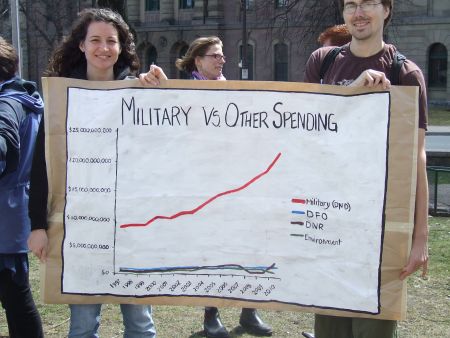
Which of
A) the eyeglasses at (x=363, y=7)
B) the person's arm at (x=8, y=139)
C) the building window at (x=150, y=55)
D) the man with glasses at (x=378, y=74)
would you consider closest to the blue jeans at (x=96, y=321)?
the person's arm at (x=8, y=139)

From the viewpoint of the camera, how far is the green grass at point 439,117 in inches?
1014

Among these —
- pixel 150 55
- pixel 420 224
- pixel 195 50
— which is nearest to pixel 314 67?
pixel 420 224

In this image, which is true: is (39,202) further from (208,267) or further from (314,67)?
(314,67)

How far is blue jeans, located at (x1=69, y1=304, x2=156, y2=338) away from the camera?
2.93 metres

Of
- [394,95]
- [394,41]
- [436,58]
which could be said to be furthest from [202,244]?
[436,58]

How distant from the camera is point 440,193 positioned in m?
9.75

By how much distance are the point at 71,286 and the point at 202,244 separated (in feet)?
2.14

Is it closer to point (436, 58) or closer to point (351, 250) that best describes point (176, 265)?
point (351, 250)

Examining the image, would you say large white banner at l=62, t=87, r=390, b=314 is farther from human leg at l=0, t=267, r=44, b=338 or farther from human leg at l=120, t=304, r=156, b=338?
human leg at l=0, t=267, r=44, b=338

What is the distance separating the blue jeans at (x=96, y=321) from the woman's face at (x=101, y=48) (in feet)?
3.65

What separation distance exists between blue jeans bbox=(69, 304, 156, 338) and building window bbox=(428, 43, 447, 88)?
3864 cm

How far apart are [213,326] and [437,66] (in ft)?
127

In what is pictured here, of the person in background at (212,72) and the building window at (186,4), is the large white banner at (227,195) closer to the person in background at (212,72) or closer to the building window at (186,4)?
the person in background at (212,72)

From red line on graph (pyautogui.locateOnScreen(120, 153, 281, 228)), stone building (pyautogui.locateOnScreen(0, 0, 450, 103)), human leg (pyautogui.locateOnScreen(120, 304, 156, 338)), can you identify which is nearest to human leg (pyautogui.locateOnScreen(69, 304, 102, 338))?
human leg (pyautogui.locateOnScreen(120, 304, 156, 338))
